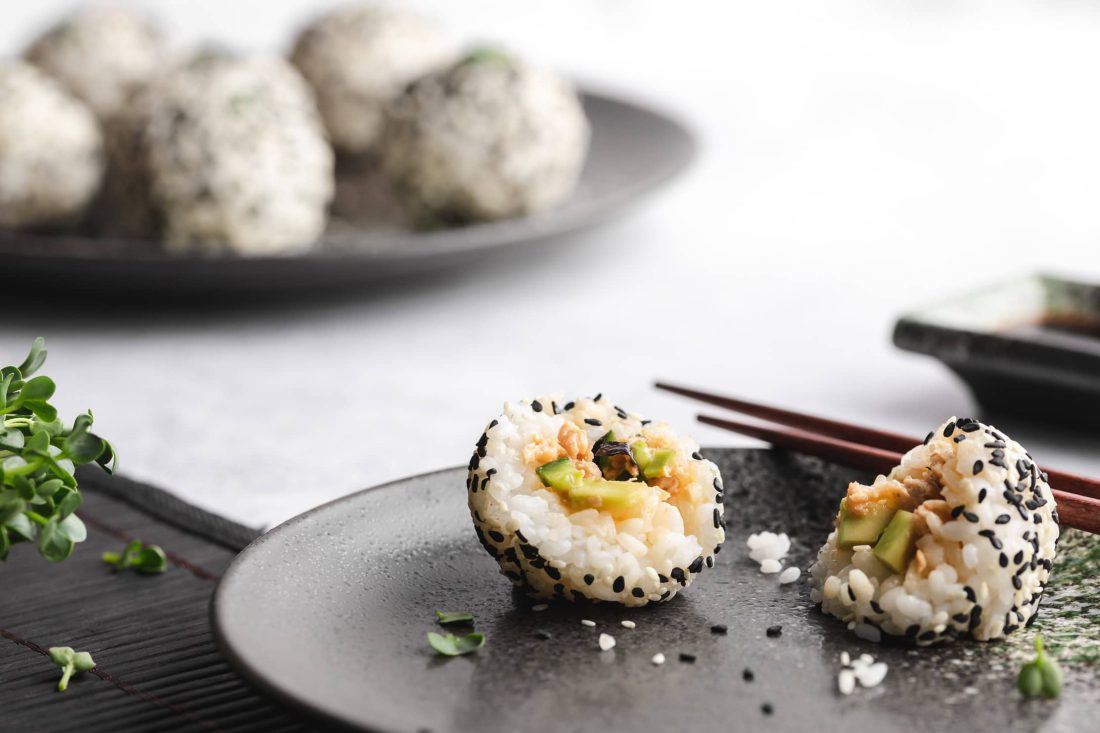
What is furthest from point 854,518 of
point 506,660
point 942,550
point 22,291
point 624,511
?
point 22,291

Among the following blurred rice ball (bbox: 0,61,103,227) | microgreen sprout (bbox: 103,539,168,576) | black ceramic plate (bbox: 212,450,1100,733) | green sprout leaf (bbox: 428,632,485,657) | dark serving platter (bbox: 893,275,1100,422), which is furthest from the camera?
blurred rice ball (bbox: 0,61,103,227)

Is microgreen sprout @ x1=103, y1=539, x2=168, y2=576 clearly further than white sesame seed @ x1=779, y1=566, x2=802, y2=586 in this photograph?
Yes

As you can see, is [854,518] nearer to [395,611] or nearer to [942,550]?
[942,550]

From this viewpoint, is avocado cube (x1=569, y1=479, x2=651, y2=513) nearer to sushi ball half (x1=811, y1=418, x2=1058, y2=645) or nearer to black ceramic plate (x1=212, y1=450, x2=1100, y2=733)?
black ceramic plate (x1=212, y1=450, x2=1100, y2=733)

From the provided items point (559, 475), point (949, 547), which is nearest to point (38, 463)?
point (559, 475)

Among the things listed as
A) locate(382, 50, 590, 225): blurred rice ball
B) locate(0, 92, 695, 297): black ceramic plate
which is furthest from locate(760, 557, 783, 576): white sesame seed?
locate(382, 50, 590, 225): blurred rice ball

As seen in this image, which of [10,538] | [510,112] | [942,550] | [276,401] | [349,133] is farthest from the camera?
[349,133]
